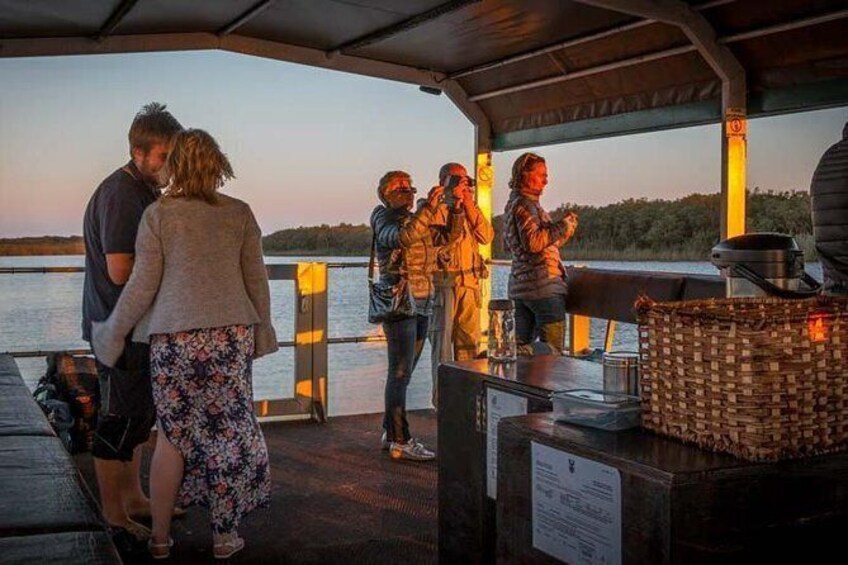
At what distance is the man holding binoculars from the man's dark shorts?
6.96 ft

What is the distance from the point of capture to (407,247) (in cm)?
468

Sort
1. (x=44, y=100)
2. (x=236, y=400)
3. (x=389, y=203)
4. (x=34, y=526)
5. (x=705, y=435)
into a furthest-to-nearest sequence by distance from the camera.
Answer: 1. (x=44, y=100)
2. (x=389, y=203)
3. (x=236, y=400)
4. (x=34, y=526)
5. (x=705, y=435)

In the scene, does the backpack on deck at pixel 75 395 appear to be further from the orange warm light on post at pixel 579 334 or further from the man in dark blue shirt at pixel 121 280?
the orange warm light on post at pixel 579 334

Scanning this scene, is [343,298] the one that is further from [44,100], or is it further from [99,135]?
[44,100]

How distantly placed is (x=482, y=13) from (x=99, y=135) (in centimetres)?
446

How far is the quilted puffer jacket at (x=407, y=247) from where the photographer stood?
4602 mm

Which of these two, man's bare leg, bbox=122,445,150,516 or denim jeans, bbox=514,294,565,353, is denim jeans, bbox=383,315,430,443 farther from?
man's bare leg, bbox=122,445,150,516

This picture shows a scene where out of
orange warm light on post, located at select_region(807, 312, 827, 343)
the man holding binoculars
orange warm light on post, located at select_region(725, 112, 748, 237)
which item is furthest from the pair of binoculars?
orange warm light on post, located at select_region(807, 312, 827, 343)

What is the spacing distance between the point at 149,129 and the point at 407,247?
5.49ft

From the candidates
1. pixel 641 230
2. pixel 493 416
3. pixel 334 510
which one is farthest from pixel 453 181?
pixel 641 230

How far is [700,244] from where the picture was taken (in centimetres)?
629

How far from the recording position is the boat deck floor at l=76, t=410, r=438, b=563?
11.4 feet

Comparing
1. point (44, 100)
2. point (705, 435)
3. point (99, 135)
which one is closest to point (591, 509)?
point (705, 435)

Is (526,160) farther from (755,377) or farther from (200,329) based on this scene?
(755,377)
